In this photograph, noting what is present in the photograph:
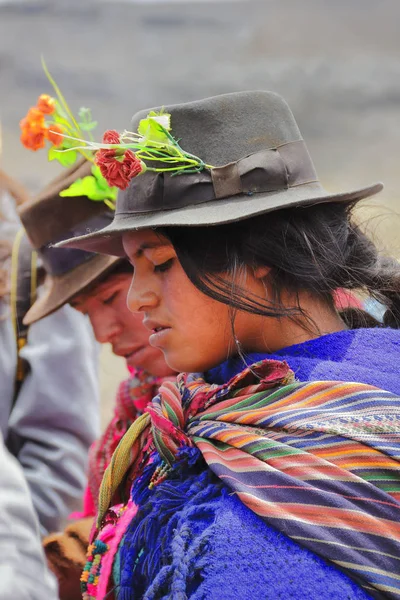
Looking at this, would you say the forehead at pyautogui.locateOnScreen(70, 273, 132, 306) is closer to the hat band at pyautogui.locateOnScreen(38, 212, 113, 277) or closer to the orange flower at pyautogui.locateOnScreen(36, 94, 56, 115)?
the hat band at pyautogui.locateOnScreen(38, 212, 113, 277)

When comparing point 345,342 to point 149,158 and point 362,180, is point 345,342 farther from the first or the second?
point 362,180

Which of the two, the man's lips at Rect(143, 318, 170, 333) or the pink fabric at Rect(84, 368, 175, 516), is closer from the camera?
the man's lips at Rect(143, 318, 170, 333)

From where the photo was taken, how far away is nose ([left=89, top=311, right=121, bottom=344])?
2639 millimetres

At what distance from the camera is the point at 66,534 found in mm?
2502

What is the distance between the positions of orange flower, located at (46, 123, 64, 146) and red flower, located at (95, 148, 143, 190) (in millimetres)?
371

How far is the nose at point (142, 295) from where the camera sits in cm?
177

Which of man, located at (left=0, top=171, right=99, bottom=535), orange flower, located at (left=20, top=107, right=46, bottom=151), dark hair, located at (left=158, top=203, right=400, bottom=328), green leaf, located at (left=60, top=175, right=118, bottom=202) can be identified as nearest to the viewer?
dark hair, located at (left=158, top=203, right=400, bottom=328)

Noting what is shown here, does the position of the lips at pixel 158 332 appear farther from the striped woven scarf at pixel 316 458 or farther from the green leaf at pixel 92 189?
the green leaf at pixel 92 189

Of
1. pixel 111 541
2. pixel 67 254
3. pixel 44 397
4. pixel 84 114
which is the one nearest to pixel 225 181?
pixel 84 114

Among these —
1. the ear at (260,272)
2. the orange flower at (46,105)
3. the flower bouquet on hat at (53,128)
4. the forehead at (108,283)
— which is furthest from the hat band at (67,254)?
the ear at (260,272)

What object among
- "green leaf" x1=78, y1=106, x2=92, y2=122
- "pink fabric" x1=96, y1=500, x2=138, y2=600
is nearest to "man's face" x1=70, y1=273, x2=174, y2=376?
"green leaf" x1=78, y1=106, x2=92, y2=122

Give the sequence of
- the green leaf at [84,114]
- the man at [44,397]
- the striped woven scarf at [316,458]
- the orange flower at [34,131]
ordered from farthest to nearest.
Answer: the man at [44,397]
the green leaf at [84,114]
the orange flower at [34,131]
the striped woven scarf at [316,458]

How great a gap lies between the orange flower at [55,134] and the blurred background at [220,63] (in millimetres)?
6831

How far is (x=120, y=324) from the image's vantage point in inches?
104
